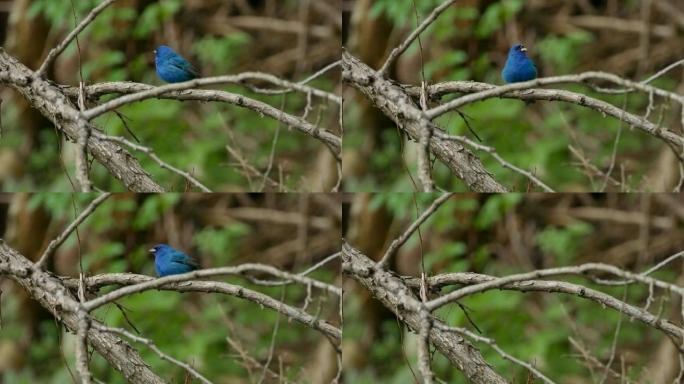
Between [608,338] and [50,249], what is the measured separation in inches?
165

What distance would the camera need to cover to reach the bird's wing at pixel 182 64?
7438mm

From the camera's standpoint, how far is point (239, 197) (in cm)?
828

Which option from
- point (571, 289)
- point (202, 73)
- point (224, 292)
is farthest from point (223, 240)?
point (571, 289)

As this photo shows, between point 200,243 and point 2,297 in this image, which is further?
point 2,297

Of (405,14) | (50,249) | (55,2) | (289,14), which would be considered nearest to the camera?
(50,249)

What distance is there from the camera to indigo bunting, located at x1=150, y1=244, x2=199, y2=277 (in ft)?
24.1

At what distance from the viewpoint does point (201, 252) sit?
8227 mm

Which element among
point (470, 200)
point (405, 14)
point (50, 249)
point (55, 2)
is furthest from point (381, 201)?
point (55, 2)

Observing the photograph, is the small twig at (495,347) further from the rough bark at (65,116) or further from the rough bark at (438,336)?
the rough bark at (65,116)

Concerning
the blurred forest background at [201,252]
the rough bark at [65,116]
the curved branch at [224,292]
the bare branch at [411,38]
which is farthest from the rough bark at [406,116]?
the rough bark at [65,116]

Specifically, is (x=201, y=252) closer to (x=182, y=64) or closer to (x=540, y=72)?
(x=182, y=64)

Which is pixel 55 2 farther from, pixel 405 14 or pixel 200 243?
pixel 405 14

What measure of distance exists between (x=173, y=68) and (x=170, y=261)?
1.32 metres

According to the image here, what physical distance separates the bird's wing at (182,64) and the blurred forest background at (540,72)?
3.58ft
